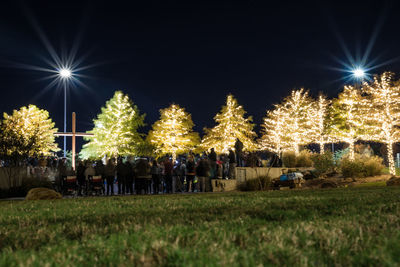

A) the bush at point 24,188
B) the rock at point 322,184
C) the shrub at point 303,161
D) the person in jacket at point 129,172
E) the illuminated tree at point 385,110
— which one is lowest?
the rock at point 322,184

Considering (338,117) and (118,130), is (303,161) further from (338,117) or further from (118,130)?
(118,130)

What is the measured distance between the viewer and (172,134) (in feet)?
164

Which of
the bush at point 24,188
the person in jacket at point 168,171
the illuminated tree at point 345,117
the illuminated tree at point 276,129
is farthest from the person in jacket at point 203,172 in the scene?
the illuminated tree at point 276,129

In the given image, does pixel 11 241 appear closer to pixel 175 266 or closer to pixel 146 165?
pixel 175 266

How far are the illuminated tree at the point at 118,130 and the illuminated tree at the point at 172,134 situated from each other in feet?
7.77

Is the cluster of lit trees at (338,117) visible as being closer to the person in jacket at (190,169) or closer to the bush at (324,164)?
the bush at (324,164)

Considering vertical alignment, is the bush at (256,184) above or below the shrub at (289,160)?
below

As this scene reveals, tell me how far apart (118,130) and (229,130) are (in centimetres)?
1536

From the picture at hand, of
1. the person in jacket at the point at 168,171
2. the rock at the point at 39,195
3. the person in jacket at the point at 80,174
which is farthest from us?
the person in jacket at the point at 168,171

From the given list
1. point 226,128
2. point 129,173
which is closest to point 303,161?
point 129,173

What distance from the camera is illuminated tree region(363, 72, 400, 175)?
99.5ft

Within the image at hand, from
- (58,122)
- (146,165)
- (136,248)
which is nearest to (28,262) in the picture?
(136,248)

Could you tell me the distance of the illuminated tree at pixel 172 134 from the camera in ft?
161

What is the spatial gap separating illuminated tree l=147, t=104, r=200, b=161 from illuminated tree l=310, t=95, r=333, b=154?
16.3 m
